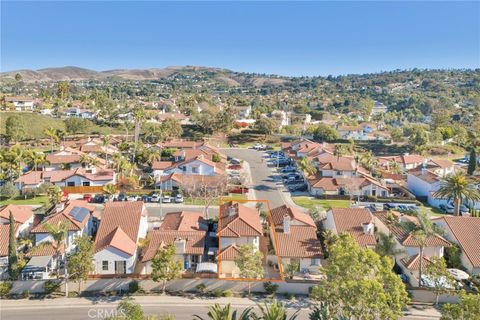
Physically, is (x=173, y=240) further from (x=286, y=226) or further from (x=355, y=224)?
(x=355, y=224)

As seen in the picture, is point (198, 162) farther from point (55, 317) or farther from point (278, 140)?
point (278, 140)

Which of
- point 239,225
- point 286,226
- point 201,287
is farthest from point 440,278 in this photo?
point 201,287

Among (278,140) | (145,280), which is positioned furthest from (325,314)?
(278,140)

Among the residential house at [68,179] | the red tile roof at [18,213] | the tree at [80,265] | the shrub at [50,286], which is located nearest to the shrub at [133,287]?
the tree at [80,265]

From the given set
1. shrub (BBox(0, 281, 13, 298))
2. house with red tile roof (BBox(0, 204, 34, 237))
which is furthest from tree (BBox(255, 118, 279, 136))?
shrub (BBox(0, 281, 13, 298))

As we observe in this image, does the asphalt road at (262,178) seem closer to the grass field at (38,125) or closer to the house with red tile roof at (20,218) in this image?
the house with red tile roof at (20,218)

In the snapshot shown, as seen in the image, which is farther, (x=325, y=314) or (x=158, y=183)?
(x=158, y=183)

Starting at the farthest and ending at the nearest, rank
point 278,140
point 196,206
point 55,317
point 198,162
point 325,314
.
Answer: point 278,140
point 198,162
point 196,206
point 55,317
point 325,314
